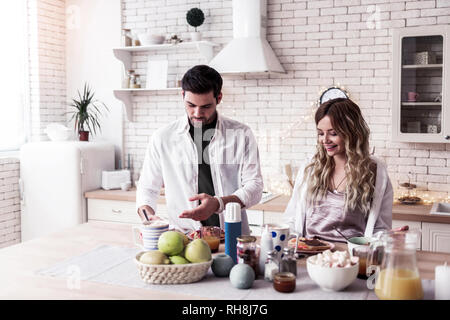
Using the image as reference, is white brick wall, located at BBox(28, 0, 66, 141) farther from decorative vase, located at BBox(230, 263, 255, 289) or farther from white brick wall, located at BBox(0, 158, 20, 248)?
decorative vase, located at BBox(230, 263, 255, 289)

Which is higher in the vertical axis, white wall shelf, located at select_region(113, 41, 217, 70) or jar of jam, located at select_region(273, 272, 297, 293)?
white wall shelf, located at select_region(113, 41, 217, 70)

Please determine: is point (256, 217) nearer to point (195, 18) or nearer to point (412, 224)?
point (412, 224)

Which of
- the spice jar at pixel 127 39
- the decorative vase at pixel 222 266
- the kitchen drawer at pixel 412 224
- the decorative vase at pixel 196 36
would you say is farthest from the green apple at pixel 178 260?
the spice jar at pixel 127 39

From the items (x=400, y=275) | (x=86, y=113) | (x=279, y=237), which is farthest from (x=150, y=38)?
(x=400, y=275)

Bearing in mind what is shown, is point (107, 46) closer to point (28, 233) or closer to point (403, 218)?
point (28, 233)

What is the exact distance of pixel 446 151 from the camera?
4.01m

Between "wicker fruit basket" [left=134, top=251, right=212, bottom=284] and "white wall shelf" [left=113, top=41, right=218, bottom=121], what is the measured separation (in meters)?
3.01

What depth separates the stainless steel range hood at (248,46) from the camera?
4.15 m

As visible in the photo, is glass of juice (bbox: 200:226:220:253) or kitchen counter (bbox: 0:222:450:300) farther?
glass of juice (bbox: 200:226:220:253)

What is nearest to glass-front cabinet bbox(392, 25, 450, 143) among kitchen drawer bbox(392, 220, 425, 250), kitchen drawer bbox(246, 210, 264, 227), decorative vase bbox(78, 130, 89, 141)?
kitchen drawer bbox(392, 220, 425, 250)

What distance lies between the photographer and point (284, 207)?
3871 millimetres

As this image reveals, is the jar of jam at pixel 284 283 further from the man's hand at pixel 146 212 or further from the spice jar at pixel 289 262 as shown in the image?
the man's hand at pixel 146 212

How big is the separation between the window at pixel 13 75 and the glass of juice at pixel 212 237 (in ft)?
10.5

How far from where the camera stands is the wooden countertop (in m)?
3.53
